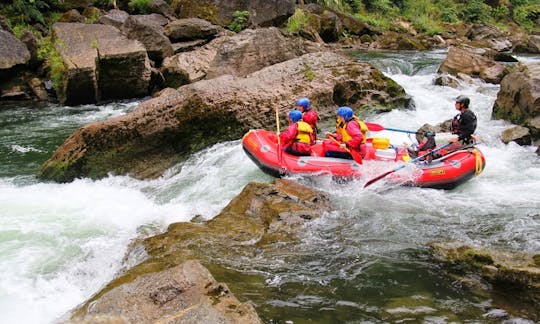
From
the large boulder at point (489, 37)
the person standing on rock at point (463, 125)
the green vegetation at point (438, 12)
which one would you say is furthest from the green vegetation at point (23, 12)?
the large boulder at point (489, 37)

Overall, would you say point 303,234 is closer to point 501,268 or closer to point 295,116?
point 501,268

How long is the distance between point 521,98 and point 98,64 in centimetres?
915

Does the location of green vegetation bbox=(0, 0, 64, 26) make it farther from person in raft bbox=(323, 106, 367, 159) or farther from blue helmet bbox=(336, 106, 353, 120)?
blue helmet bbox=(336, 106, 353, 120)

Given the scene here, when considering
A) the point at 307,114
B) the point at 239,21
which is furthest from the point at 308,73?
the point at 239,21

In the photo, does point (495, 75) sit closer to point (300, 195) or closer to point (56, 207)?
point (300, 195)

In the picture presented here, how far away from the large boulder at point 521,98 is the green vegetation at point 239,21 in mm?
10178

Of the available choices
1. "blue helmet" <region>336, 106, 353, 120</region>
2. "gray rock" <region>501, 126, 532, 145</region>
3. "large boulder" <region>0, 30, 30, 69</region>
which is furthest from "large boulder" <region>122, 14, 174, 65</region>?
"gray rock" <region>501, 126, 532, 145</region>

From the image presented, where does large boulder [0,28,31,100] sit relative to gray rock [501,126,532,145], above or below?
above

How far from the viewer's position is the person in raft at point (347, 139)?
6.80m

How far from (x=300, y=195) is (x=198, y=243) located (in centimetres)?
174

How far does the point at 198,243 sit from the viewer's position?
4680 mm

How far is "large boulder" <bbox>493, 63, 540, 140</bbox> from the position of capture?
8820 millimetres

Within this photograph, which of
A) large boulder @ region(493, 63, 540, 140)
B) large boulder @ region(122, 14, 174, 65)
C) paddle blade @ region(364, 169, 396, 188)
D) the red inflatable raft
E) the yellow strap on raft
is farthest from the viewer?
large boulder @ region(122, 14, 174, 65)

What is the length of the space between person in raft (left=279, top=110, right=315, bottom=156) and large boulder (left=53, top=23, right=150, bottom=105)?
228 inches
